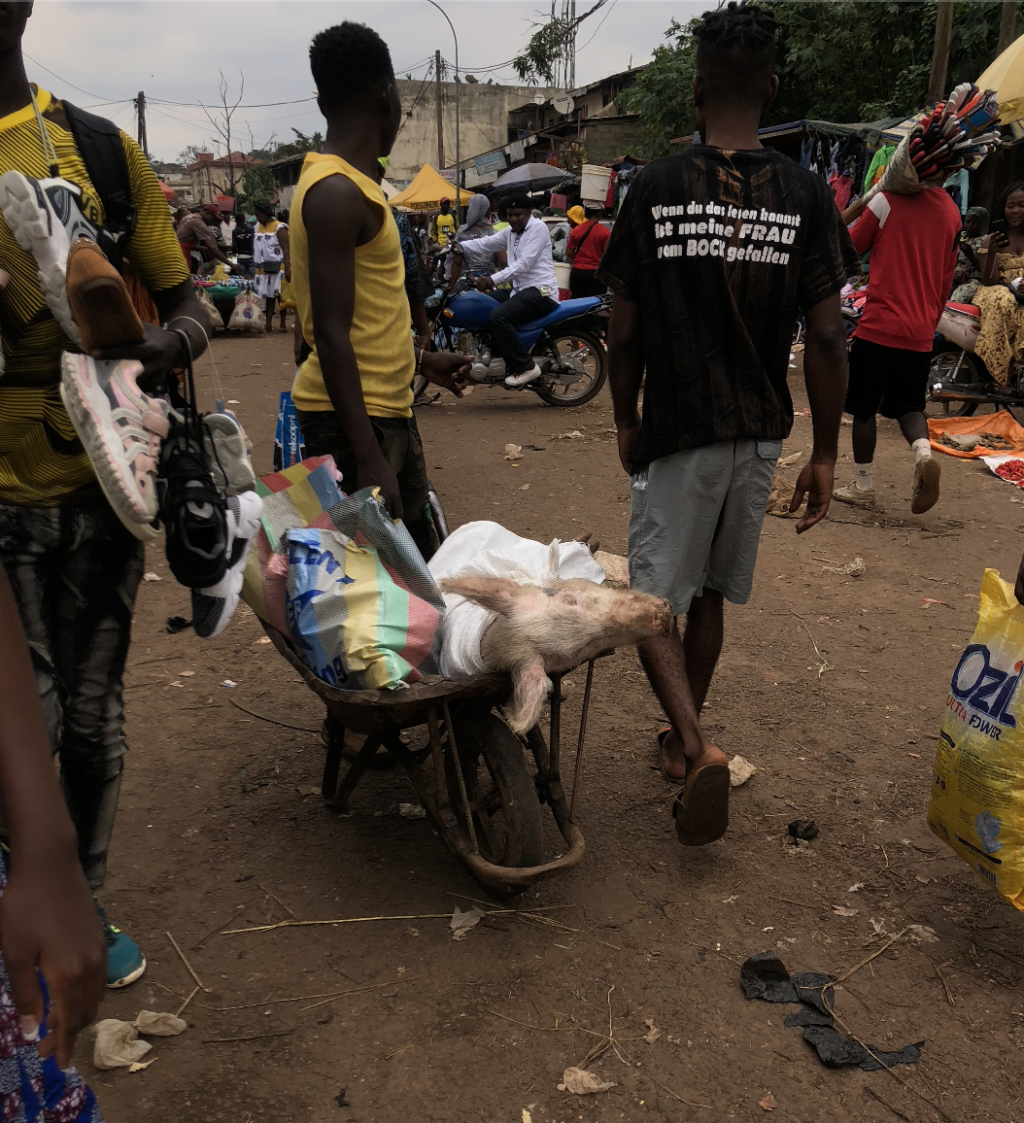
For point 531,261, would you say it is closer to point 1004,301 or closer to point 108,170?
point 1004,301

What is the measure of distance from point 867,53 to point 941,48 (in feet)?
21.7

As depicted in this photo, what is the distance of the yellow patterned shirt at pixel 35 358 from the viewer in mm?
1782

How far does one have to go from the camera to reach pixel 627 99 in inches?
931

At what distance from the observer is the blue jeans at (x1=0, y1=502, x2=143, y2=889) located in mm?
1934

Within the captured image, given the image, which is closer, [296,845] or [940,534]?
[296,845]

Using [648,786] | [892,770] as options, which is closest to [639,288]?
[648,786]

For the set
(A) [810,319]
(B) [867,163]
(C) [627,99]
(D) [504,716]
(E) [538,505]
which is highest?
(C) [627,99]

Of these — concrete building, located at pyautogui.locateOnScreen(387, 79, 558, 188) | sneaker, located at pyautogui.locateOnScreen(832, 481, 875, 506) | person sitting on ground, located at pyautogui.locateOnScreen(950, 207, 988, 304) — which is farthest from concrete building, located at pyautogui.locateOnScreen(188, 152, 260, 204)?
sneaker, located at pyautogui.locateOnScreen(832, 481, 875, 506)

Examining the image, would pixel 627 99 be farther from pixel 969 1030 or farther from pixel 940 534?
pixel 969 1030

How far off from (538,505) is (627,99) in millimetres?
20489

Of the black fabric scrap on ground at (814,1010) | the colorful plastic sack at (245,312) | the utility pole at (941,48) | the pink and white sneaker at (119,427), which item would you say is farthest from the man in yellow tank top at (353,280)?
the colorful plastic sack at (245,312)

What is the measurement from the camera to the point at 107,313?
1.67 metres

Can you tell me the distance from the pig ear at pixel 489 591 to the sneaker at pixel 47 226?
105cm

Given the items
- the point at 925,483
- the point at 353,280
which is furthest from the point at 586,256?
the point at 353,280
